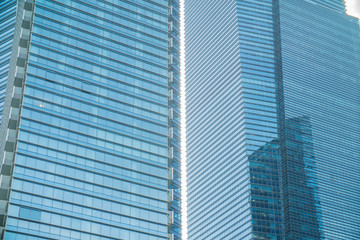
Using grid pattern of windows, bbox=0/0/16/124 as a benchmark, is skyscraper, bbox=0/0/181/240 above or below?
below

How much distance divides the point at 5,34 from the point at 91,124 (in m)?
76.7

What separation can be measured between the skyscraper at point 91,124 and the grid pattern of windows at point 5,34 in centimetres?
4888

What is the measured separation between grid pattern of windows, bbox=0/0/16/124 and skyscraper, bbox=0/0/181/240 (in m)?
48.9

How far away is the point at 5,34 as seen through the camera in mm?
183625

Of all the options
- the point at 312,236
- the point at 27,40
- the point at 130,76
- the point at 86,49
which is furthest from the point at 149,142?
the point at 312,236

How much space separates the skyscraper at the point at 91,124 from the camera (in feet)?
356

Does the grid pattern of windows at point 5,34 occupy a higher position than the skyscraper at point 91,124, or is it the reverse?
the grid pattern of windows at point 5,34

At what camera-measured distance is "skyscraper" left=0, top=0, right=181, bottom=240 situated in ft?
356

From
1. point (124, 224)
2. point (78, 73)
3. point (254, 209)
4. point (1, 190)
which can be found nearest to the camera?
point (1, 190)

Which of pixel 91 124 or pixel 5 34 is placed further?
pixel 5 34

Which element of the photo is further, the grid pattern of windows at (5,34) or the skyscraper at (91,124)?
the grid pattern of windows at (5,34)

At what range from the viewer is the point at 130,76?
131 meters

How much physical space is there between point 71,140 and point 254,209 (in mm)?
88497

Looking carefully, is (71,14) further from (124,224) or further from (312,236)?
(312,236)
